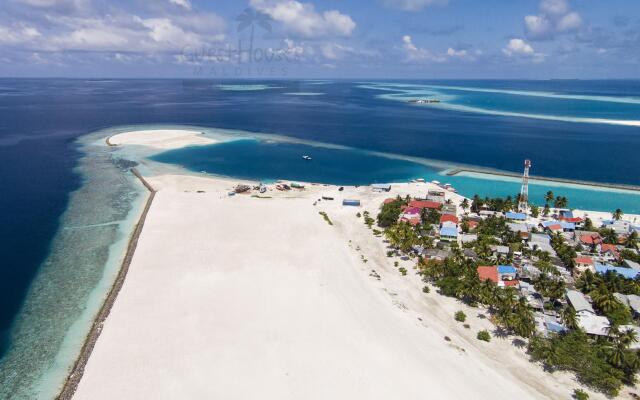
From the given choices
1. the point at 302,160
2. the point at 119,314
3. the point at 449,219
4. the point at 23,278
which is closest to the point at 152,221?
the point at 23,278

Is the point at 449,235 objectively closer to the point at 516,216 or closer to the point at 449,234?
the point at 449,234

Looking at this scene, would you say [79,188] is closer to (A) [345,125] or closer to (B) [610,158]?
(A) [345,125]

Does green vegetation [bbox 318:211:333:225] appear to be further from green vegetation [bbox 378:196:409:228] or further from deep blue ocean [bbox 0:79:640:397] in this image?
deep blue ocean [bbox 0:79:640:397]

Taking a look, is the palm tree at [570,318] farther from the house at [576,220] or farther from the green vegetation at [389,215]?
the house at [576,220]

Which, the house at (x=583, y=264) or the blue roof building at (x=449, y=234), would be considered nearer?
the house at (x=583, y=264)

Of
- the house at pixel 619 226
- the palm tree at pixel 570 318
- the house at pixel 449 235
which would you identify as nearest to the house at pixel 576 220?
the house at pixel 619 226

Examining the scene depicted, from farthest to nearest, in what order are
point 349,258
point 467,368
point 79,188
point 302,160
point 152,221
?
point 302,160
point 79,188
point 152,221
point 349,258
point 467,368

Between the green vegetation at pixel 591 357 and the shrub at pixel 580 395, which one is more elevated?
the green vegetation at pixel 591 357

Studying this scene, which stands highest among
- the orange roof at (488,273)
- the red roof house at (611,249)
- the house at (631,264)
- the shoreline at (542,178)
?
the shoreline at (542,178)
